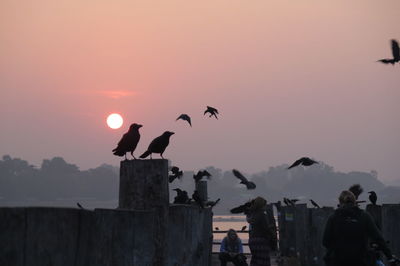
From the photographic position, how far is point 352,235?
8.02 meters

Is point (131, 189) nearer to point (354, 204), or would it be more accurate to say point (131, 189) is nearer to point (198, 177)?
point (354, 204)

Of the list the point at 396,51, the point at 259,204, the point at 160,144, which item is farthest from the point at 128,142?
the point at 396,51

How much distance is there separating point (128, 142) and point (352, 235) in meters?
2.75

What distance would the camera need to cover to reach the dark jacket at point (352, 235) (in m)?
8.00

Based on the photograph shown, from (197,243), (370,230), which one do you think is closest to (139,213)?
(197,243)

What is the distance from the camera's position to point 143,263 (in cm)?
489

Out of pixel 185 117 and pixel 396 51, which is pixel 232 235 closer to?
pixel 185 117

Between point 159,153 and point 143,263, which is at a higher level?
point 159,153

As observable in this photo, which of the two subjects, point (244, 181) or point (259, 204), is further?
point (244, 181)

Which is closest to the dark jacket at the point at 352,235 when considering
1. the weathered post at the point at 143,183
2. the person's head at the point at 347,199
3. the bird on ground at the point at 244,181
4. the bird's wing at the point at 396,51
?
the person's head at the point at 347,199

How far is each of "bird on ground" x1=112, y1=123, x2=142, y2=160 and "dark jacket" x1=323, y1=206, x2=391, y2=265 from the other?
2.44 metres

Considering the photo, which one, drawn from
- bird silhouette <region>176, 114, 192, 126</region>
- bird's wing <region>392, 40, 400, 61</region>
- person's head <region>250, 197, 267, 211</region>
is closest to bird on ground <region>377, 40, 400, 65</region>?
bird's wing <region>392, 40, 400, 61</region>

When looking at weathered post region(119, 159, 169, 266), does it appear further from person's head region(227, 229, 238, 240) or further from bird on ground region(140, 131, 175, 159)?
person's head region(227, 229, 238, 240)

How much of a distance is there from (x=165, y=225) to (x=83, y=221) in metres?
2.23
